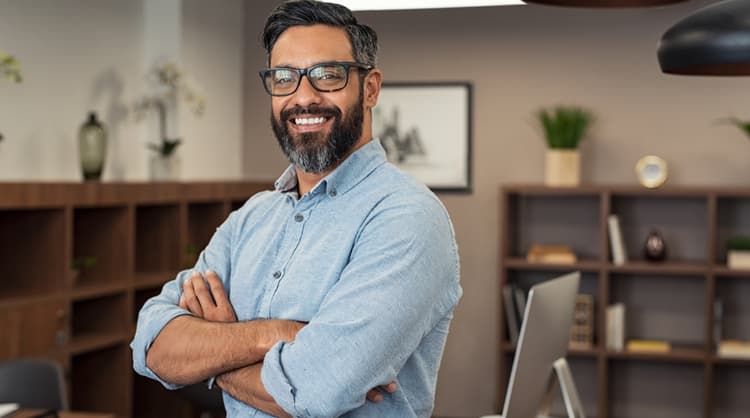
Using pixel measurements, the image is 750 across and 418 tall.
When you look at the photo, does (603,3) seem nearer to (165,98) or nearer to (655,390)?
(165,98)

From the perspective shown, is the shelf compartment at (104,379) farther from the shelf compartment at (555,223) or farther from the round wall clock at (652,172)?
the round wall clock at (652,172)

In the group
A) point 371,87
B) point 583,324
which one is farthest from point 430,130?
point 371,87

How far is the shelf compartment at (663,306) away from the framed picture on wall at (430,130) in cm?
116

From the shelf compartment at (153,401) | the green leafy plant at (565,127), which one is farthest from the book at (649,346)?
the shelf compartment at (153,401)

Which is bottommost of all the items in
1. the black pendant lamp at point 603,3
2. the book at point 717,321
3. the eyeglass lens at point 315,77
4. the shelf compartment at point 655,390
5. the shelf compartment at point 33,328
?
the shelf compartment at point 655,390

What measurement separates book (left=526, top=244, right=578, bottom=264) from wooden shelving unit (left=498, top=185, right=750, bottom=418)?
4 cm

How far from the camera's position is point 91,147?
5.03 m

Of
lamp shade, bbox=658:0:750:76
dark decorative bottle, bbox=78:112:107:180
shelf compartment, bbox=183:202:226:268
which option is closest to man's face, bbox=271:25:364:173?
lamp shade, bbox=658:0:750:76

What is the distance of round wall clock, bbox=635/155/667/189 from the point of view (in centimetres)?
609

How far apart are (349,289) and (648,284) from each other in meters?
4.85

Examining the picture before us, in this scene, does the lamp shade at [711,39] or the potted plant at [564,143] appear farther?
the potted plant at [564,143]

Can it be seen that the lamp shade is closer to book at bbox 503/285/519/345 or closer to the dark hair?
the dark hair

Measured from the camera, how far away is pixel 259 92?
6.96 metres

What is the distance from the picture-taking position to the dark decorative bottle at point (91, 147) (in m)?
5.02
